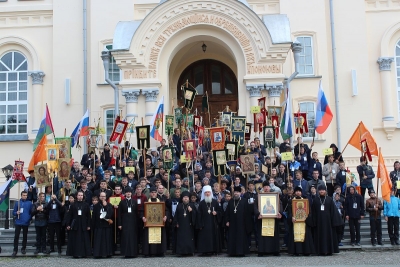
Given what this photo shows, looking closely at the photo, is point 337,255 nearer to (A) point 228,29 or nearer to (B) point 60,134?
(A) point 228,29

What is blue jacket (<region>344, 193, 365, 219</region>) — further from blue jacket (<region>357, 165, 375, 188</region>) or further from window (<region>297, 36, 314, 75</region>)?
window (<region>297, 36, 314, 75</region>)

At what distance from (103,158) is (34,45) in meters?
7.59

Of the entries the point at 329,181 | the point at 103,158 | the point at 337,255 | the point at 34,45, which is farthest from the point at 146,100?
the point at 337,255

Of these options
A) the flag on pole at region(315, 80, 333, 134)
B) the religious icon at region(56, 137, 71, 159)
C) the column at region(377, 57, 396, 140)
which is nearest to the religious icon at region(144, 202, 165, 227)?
the religious icon at region(56, 137, 71, 159)

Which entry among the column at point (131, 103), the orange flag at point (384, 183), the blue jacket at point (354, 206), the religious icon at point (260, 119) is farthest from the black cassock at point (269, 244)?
the column at point (131, 103)

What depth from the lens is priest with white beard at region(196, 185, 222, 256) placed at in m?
14.8

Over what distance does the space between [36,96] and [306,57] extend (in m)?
10.1

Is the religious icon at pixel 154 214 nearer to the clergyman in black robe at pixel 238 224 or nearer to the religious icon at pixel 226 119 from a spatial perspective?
the clergyman in black robe at pixel 238 224

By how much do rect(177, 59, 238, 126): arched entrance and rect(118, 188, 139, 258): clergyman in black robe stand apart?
9526mm

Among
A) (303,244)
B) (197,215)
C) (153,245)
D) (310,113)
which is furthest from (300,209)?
(310,113)

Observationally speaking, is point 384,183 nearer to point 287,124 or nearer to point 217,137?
point 287,124

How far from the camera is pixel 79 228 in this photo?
594 inches

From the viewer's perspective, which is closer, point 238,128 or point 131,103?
point 238,128

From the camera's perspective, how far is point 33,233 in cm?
1677
